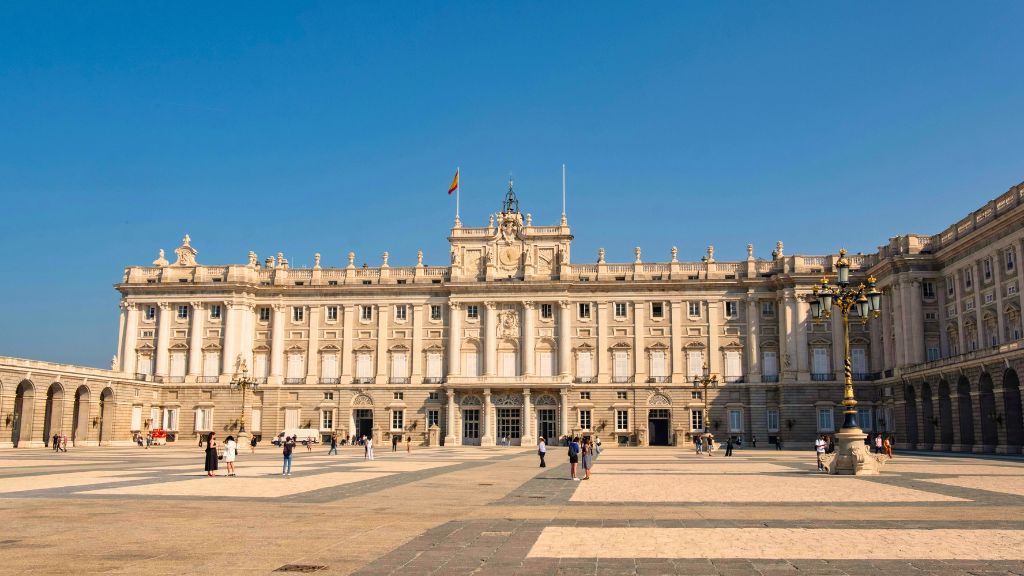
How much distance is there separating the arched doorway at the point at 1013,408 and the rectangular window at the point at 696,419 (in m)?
27.2

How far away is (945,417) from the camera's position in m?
57.5

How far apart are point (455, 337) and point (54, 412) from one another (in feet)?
105

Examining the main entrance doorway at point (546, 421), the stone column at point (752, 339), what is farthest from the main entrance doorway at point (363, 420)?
the stone column at point (752, 339)

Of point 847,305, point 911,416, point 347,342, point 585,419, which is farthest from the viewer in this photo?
point 347,342

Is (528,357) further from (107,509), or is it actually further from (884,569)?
(884,569)

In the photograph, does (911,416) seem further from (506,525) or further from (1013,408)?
(506,525)

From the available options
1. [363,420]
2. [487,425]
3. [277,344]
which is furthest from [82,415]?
[487,425]

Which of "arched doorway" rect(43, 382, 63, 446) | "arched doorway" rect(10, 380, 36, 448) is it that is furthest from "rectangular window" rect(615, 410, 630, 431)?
"arched doorway" rect(10, 380, 36, 448)

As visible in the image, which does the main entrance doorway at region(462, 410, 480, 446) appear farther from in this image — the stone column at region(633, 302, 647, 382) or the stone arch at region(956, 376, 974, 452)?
the stone arch at region(956, 376, 974, 452)

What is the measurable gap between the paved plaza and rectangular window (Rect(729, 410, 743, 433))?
145 feet

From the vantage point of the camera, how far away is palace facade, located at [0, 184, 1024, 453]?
71.4 m

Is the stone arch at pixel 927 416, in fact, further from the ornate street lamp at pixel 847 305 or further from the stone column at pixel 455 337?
the stone column at pixel 455 337

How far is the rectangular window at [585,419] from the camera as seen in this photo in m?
74.6

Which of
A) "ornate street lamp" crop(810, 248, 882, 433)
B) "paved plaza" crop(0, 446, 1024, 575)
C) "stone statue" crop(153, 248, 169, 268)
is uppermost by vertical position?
"stone statue" crop(153, 248, 169, 268)
